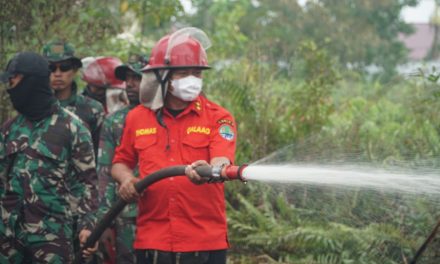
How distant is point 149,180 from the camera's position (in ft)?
15.4

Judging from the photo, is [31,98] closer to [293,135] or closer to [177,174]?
[177,174]

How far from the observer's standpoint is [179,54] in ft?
16.7

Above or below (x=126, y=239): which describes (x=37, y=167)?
above

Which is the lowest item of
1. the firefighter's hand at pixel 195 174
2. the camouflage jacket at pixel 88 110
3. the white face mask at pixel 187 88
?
the firefighter's hand at pixel 195 174

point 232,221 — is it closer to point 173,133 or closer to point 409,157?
point 409,157

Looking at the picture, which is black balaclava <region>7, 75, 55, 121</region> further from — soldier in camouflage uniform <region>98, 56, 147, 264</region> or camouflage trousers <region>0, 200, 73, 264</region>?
soldier in camouflage uniform <region>98, 56, 147, 264</region>

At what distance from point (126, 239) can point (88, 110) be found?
1335mm

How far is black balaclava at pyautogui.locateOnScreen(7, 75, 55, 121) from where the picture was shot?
5238mm

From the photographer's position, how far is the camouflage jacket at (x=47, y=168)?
5223 mm

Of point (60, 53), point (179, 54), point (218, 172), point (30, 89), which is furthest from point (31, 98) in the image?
point (60, 53)

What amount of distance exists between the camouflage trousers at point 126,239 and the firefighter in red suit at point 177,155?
1.02 m

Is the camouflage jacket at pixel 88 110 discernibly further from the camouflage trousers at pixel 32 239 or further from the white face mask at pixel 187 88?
the white face mask at pixel 187 88

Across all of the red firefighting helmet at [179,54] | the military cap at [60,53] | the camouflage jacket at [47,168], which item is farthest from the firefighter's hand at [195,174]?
the military cap at [60,53]

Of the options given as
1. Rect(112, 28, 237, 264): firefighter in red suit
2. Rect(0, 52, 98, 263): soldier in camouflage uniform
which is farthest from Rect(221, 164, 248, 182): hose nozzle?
Rect(0, 52, 98, 263): soldier in camouflage uniform
